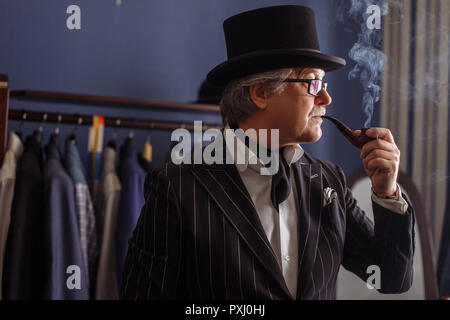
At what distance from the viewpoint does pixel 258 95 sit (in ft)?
2.54

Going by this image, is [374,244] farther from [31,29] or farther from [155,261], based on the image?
[31,29]

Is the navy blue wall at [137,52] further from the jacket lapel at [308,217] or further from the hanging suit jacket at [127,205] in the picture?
the hanging suit jacket at [127,205]

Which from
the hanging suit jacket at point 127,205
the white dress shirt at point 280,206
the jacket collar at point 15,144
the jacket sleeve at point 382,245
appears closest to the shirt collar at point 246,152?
the white dress shirt at point 280,206

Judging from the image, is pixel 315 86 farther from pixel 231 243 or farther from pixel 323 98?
pixel 231 243

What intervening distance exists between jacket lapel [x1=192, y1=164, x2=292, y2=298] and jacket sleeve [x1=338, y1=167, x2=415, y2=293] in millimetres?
165

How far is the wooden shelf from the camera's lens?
1.64 metres

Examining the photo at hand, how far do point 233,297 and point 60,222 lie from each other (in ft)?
2.96

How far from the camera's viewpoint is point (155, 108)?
1958 millimetres

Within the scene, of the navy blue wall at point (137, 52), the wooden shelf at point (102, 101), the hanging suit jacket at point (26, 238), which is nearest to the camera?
the navy blue wall at point (137, 52)

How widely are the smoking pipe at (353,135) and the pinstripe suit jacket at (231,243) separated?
106mm

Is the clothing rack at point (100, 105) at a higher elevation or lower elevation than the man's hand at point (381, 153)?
higher

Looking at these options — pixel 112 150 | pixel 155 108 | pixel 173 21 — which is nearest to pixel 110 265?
pixel 112 150

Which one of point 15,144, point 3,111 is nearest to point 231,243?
point 3,111

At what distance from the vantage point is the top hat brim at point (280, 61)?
72 centimetres
